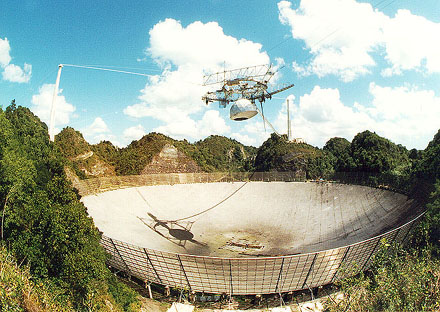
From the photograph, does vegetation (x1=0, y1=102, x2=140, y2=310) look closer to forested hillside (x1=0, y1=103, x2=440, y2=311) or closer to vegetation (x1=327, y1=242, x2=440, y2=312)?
forested hillside (x1=0, y1=103, x2=440, y2=311)

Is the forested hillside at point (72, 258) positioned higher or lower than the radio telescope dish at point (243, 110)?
lower

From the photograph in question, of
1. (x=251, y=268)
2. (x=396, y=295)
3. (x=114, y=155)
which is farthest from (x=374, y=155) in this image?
(x=114, y=155)

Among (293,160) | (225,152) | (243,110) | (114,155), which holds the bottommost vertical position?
(293,160)

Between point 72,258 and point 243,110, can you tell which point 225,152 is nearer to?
point 243,110

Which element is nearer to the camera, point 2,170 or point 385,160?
point 2,170

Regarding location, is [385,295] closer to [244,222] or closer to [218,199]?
[244,222]

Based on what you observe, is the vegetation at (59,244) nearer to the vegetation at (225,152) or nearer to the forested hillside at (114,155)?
the forested hillside at (114,155)

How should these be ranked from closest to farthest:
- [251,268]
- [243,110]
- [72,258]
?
[251,268]
[72,258]
[243,110]

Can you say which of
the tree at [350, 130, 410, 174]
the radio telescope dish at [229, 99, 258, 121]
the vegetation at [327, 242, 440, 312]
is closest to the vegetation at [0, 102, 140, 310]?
the vegetation at [327, 242, 440, 312]

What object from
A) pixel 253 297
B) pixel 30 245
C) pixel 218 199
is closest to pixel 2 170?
pixel 30 245

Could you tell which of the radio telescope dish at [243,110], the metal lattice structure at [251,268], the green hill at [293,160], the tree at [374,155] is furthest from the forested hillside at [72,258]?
the green hill at [293,160]

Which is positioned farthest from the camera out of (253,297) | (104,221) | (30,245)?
(104,221)
